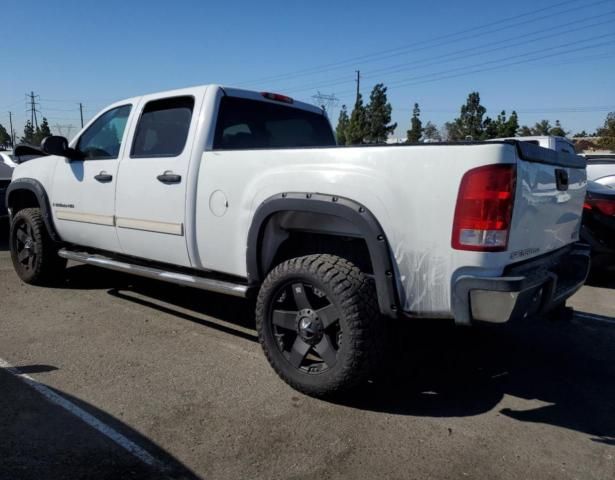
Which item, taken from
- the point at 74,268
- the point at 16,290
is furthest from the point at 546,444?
the point at 74,268

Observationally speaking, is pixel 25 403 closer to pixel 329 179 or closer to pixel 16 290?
pixel 329 179

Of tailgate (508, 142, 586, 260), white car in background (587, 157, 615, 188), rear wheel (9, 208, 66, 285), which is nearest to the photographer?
tailgate (508, 142, 586, 260)

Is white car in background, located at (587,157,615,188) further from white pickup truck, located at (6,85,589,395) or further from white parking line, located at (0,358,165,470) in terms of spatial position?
white parking line, located at (0,358,165,470)

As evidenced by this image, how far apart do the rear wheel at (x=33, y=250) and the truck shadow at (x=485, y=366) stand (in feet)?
2.29

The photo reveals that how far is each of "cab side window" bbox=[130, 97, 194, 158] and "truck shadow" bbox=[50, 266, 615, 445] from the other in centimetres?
156

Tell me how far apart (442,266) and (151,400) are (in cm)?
193

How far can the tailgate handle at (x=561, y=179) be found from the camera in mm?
3144

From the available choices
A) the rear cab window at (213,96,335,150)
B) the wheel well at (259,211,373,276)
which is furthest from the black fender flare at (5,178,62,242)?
the wheel well at (259,211,373,276)

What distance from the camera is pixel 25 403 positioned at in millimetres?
3082

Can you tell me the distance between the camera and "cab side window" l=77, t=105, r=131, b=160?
4.74m

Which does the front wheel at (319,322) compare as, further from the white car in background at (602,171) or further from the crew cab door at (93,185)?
the white car in background at (602,171)

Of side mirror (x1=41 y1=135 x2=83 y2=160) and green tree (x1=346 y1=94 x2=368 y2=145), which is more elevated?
green tree (x1=346 y1=94 x2=368 y2=145)

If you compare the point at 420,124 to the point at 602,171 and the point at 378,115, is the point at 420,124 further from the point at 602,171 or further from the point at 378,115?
the point at 602,171

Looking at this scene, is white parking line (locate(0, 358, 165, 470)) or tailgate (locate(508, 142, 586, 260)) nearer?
white parking line (locate(0, 358, 165, 470))
